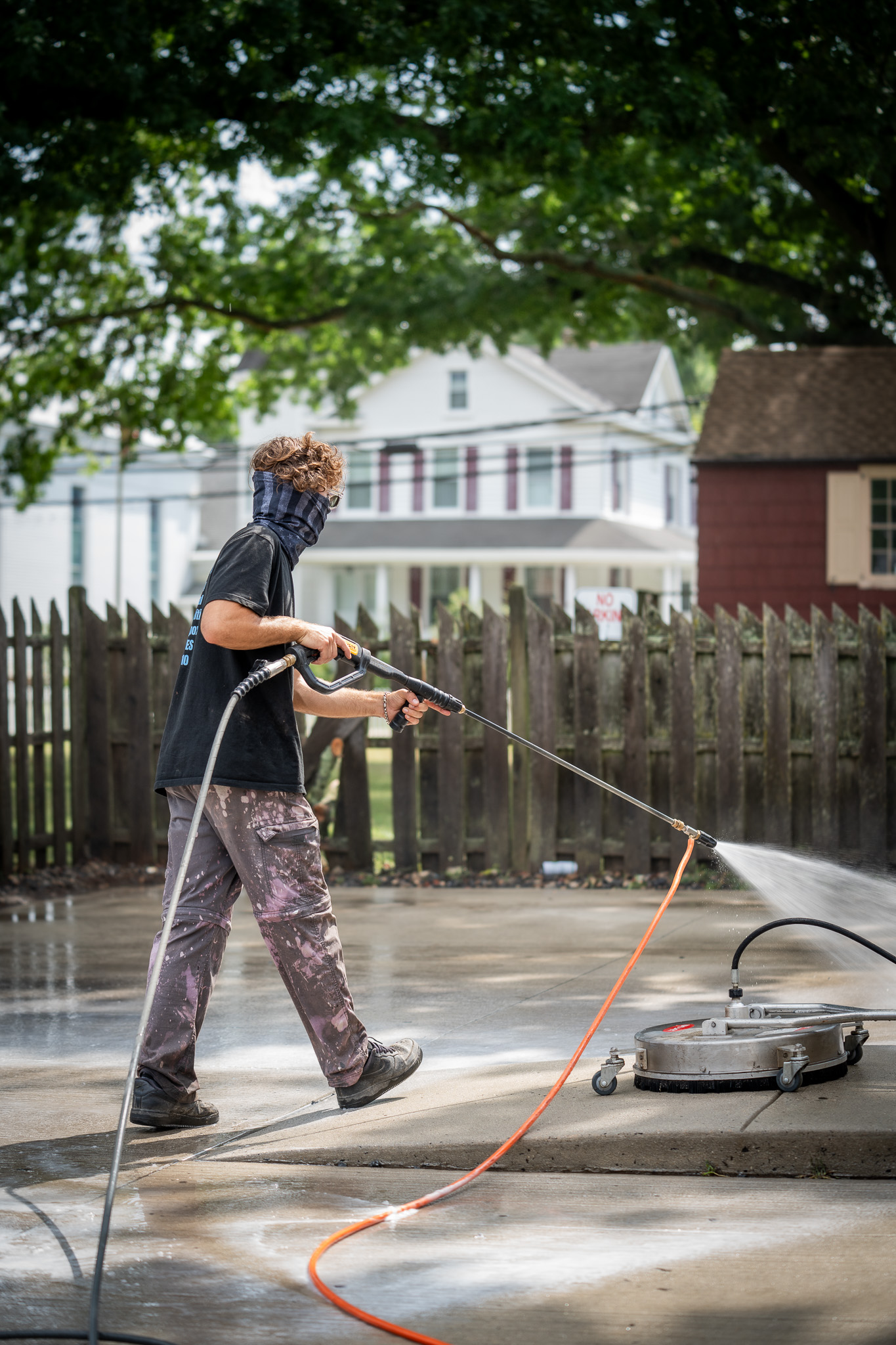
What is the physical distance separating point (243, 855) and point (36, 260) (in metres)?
13.4

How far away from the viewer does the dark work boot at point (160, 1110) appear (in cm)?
452

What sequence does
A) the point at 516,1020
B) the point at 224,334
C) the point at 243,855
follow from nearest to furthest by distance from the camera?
the point at 243,855, the point at 516,1020, the point at 224,334

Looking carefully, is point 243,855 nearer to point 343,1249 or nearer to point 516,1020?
point 343,1249

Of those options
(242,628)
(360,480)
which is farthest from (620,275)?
(360,480)

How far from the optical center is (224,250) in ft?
61.5

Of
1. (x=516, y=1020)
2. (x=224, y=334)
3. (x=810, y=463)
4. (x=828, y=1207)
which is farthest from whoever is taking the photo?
(x=224, y=334)

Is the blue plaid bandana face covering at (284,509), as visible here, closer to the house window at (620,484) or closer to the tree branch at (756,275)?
the tree branch at (756,275)

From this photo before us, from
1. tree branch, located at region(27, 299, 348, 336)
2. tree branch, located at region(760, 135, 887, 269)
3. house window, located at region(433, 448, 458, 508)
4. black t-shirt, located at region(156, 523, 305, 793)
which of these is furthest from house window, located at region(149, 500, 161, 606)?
black t-shirt, located at region(156, 523, 305, 793)

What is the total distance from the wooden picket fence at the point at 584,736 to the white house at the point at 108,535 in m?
21.0

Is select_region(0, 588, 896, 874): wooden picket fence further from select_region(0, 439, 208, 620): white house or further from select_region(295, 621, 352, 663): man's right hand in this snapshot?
select_region(0, 439, 208, 620): white house

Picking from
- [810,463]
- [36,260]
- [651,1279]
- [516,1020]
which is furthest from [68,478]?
[651,1279]

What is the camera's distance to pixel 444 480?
123 feet

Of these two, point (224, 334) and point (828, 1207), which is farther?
point (224, 334)

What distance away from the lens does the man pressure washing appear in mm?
4488
